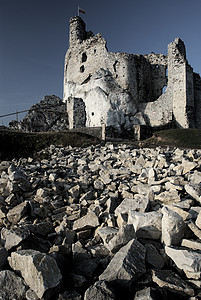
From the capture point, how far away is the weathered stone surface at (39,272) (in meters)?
2.45

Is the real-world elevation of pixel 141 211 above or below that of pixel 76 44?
below

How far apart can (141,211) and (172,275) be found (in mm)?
1370

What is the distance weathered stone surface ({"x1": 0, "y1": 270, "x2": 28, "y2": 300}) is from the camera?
2489 millimetres

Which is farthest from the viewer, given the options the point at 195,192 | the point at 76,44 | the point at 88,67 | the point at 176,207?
the point at 76,44

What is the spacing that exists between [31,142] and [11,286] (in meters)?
11.1

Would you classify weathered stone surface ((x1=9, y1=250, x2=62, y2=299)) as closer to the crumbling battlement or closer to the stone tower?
the crumbling battlement

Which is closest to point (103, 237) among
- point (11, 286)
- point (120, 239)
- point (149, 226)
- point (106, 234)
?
point (106, 234)

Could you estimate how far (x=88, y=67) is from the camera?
30391 mm

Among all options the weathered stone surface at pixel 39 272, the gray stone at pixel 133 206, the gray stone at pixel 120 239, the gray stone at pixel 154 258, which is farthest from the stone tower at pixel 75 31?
the weathered stone surface at pixel 39 272

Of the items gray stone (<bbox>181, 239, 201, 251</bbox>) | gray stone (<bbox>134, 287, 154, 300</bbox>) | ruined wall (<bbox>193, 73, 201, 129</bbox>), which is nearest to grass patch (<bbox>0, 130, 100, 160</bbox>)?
gray stone (<bbox>181, 239, 201, 251</bbox>)

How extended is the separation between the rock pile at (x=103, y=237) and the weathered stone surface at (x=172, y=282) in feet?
0.04

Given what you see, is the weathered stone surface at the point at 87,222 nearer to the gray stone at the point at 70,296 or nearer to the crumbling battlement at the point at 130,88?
the gray stone at the point at 70,296

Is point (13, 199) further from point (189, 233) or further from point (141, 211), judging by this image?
point (189, 233)

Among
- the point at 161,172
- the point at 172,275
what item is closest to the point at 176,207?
the point at 172,275
